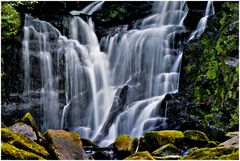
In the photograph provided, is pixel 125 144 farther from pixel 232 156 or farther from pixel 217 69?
pixel 217 69

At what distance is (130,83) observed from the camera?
48.2 ft

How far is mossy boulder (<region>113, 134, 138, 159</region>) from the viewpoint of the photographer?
31.6 feet

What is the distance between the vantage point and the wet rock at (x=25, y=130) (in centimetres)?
814

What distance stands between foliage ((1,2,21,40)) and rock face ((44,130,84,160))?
24.3 ft

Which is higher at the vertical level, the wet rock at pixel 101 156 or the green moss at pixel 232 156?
the green moss at pixel 232 156

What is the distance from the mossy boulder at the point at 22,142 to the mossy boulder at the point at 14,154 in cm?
20

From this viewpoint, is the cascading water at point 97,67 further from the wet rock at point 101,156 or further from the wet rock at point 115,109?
the wet rock at point 101,156

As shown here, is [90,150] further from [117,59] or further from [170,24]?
[170,24]

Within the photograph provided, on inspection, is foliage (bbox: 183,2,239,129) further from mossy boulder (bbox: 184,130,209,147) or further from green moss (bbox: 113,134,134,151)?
green moss (bbox: 113,134,134,151)

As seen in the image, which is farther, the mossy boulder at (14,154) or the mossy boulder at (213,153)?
the mossy boulder at (213,153)

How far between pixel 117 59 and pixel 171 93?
9.78 ft

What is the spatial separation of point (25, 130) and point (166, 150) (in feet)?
10.0

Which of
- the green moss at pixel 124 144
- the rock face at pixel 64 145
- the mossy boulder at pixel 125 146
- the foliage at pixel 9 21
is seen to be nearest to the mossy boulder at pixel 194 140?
the mossy boulder at pixel 125 146

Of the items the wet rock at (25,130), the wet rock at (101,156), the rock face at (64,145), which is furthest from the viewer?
the wet rock at (101,156)
